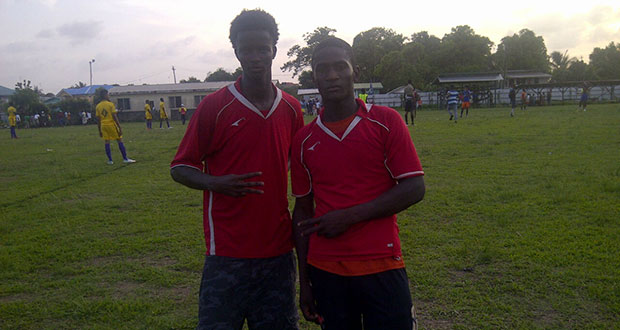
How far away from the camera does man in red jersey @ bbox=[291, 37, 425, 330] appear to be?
2078mm

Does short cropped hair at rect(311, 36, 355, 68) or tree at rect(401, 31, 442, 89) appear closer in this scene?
short cropped hair at rect(311, 36, 355, 68)

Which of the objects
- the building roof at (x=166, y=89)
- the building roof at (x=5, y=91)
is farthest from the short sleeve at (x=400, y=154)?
the building roof at (x=5, y=91)

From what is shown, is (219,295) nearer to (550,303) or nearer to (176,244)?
(550,303)

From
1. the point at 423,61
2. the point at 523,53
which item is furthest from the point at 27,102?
the point at 523,53

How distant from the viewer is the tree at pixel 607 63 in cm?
5922

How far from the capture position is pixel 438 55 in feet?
187

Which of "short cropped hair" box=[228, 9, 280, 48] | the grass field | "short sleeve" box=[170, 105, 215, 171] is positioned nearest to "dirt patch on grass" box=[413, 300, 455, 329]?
the grass field

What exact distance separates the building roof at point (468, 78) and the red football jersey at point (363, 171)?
4212 cm

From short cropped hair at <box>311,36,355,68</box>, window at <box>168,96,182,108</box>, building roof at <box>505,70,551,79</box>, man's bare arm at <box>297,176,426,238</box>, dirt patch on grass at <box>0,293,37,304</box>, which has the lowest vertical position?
dirt patch on grass at <box>0,293,37,304</box>

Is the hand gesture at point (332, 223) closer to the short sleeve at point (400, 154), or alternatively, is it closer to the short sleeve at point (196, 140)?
the short sleeve at point (400, 154)

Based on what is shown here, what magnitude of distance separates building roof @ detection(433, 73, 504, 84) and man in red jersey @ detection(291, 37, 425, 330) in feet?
138

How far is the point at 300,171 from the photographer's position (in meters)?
2.38

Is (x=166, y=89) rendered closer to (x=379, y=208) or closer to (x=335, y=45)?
(x=335, y=45)

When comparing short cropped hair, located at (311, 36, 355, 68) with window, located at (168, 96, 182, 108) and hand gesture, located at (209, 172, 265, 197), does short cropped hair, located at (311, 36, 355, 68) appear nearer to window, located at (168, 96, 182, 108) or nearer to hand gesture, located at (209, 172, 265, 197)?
hand gesture, located at (209, 172, 265, 197)
